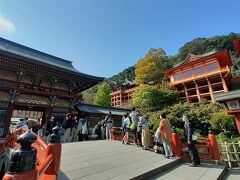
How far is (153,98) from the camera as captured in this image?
28.3 meters

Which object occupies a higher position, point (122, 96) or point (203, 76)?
point (122, 96)

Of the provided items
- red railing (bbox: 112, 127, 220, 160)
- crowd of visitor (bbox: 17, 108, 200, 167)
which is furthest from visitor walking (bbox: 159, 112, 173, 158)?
red railing (bbox: 112, 127, 220, 160)

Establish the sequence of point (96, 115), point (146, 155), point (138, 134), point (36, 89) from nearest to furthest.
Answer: point (146, 155), point (138, 134), point (36, 89), point (96, 115)

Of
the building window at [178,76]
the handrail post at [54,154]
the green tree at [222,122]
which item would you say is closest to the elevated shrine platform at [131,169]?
the handrail post at [54,154]

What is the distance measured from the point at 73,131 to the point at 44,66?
590 cm

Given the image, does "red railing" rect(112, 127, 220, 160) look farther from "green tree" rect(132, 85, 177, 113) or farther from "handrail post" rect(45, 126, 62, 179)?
"green tree" rect(132, 85, 177, 113)

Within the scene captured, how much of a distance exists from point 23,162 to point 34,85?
14.3 metres

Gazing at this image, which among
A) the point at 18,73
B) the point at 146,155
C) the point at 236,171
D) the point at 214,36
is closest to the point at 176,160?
the point at 146,155

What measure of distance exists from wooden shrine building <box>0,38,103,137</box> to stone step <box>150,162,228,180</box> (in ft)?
39.1

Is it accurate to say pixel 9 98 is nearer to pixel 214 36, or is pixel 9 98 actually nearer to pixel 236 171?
pixel 236 171

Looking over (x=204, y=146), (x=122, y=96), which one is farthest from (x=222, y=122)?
(x=122, y=96)

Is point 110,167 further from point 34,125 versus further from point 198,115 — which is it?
point 198,115

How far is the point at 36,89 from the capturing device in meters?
14.4

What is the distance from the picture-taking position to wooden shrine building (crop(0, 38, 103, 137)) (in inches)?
485
